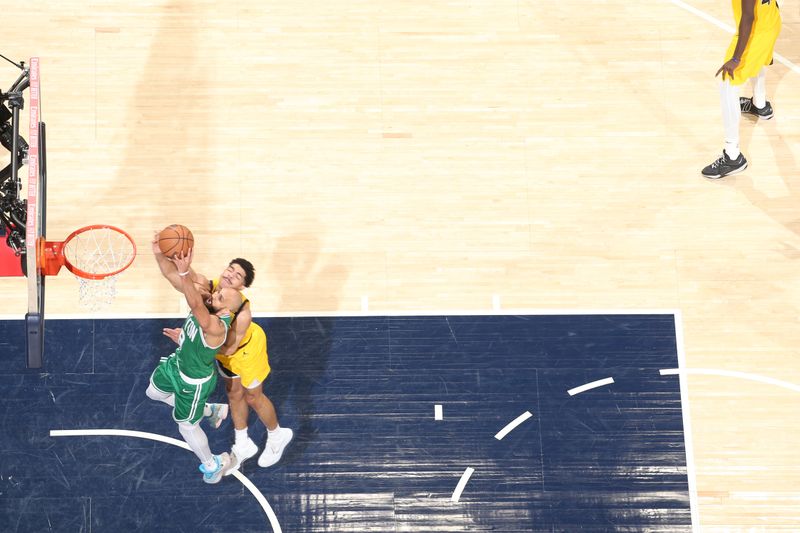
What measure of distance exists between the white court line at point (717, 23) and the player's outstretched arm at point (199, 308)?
5.88 metres

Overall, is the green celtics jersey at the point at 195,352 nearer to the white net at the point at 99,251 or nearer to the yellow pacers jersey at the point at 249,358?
the yellow pacers jersey at the point at 249,358

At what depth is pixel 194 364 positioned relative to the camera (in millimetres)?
7137

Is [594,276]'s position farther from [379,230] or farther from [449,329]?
[379,230]

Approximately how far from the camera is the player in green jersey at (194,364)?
6789 mm

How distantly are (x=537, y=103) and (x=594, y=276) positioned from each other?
6.07 feet

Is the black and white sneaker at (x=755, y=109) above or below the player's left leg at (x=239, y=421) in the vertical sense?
above

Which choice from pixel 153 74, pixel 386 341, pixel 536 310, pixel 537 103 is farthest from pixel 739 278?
pixel 153 74

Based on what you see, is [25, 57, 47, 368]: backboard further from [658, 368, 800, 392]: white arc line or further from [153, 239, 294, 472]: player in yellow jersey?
[658, 368, 800, 392]: white arc line

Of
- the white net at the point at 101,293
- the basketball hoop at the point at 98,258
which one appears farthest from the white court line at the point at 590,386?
the white net at the point at 101,293

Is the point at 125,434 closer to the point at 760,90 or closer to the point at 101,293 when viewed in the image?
the point at 101,293

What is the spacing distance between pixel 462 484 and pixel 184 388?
8.35ft

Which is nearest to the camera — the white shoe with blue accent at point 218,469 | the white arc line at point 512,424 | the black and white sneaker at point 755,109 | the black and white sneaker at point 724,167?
the white shoe with blue accent at point 218,469

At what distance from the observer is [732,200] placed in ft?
29.7

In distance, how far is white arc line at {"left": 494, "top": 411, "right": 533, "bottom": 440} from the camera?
8.29m
